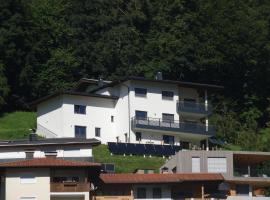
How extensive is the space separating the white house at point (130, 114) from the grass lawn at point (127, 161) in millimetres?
6902

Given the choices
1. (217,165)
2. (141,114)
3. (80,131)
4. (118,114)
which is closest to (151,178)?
(217,165)

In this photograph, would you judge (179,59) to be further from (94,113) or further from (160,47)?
(94,113)

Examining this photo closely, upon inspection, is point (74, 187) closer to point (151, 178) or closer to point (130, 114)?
point (151, 178)

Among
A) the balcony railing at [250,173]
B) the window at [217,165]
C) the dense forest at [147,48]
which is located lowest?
the balcony railing at [250,173]

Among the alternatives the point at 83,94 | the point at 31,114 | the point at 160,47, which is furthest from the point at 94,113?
the point at 160,47

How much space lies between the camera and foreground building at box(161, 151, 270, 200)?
84.3m

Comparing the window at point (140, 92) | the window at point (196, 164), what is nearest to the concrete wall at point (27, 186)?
the window at point (196, 164)

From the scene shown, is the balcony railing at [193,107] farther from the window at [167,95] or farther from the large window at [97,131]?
the large window at [97,131]

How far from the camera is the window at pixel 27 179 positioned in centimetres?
7625

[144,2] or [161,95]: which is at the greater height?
[144,2]

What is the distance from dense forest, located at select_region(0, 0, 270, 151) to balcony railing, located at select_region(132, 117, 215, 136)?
9151mm

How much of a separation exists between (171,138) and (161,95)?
15.4ft

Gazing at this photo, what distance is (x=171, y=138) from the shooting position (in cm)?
10400

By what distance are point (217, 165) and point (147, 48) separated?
1476 inches
